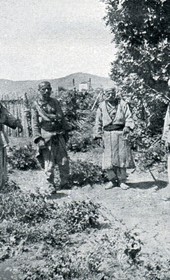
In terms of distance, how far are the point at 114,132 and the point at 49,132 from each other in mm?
1242

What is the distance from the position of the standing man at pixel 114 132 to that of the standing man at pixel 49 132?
719 mm

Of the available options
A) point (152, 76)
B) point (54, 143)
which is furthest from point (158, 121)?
point (54, 143)

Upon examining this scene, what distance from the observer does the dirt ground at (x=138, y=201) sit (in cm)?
532

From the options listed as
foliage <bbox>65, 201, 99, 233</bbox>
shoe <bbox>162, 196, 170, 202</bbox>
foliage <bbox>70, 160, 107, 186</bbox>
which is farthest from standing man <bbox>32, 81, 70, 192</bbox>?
foliage <bbox>65, 201, 99, 233</bbox>

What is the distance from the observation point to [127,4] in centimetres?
930

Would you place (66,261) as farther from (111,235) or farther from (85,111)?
(85,111)

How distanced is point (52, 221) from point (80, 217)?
1.54 feet

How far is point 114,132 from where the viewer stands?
803 centimetres

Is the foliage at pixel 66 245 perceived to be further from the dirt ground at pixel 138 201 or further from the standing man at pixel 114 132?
the standing man at pixel 114 132

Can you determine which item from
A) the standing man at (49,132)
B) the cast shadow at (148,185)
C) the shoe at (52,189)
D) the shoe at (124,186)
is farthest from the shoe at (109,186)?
the shoe at (52,189)

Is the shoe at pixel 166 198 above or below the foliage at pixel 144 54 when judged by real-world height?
below

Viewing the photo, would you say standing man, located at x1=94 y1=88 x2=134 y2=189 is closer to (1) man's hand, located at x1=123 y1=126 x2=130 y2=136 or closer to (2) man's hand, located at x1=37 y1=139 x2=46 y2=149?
(1) man's hand, located at x1=123 y1=126 x2=130 y2=136

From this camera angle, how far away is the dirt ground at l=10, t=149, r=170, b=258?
5.32 meters

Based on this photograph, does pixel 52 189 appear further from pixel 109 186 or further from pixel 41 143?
pixel 109 186
